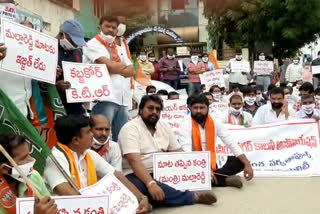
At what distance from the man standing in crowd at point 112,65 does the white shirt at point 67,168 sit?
88 centimetres

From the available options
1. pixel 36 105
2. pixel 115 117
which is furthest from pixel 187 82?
pixel 36 105

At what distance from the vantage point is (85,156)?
3.77 m

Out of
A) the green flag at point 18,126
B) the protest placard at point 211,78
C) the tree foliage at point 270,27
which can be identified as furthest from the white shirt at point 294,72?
the green flag at point 18,126

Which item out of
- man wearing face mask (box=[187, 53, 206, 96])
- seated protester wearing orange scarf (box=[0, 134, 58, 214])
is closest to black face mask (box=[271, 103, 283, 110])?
seated protester wearing orange scarf (box=[0, 134, 58, 214])

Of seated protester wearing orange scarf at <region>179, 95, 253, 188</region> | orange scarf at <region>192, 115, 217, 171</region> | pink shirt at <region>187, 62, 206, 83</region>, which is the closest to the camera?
seated protester wearing orange scarf at <region>179, 95, 253, 188</region>

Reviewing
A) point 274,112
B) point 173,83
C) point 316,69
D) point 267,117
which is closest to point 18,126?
point 267,117

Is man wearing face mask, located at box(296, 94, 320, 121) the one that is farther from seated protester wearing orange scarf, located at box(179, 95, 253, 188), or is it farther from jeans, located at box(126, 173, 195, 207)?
jeans, located at box(126, 173, 195, 207)

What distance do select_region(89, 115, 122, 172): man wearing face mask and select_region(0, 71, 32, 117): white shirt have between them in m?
0.54

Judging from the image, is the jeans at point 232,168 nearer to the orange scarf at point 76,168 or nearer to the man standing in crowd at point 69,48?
the man standing in crowd at point 69,48

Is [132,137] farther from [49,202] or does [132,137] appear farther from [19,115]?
[49,202]

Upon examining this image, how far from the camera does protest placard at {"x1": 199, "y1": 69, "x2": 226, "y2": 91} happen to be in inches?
480

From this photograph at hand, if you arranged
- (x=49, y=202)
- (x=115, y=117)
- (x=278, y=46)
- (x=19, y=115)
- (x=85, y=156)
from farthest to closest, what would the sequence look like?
(x=278, y=46)
(x=115, y=117)
(x=85, y=156)
(x=19, y=115)
(x=49, y=202)

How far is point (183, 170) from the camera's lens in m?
4.64

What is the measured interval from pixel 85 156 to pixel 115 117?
1.24 m
